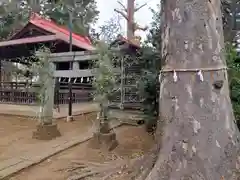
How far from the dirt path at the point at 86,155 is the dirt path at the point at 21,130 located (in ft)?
2.77

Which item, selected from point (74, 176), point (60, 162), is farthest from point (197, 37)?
point (60, 162)

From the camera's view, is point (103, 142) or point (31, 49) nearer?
point (103, 142)

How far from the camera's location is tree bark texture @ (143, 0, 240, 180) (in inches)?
95.7

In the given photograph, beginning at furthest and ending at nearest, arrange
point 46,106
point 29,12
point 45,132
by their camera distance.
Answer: point 29,12 < point 46,106 < point 45,132

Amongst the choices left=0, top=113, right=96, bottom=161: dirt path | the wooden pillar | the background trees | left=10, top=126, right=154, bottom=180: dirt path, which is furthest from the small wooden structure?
the background trees

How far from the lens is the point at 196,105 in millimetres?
2486

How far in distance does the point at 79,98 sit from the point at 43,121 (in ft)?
22.3

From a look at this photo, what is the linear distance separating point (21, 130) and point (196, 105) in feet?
18.8

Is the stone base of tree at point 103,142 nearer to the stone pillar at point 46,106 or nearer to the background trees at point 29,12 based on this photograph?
the stone pillar at point 46,106

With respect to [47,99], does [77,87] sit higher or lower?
higher

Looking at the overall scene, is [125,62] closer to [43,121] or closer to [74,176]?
[43,121]

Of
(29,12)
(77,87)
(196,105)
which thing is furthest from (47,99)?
(29,12)

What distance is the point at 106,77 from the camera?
5.35 m

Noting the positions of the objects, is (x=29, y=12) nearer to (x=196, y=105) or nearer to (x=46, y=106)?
(x=46, y=106)
